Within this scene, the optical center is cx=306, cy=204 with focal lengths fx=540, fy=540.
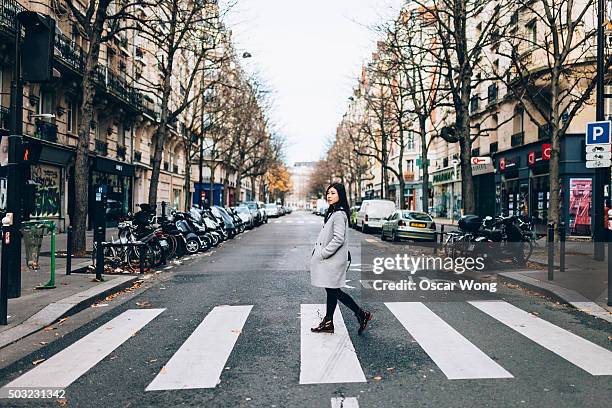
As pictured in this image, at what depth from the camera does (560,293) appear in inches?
340

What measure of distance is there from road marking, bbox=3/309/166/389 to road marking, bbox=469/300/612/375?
4.61 meters

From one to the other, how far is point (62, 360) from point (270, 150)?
49.8 metres

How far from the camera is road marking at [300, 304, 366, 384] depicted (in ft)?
15.2

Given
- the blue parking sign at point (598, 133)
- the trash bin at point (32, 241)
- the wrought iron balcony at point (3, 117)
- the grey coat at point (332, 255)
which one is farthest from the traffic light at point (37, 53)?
the wrought iron balcony at point (3, 117)

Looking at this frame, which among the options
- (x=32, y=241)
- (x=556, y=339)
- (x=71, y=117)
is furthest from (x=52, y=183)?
(x=556, y=339)

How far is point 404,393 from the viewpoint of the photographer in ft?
14.0

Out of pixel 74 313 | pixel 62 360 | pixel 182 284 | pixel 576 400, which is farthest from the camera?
pixel 182 284

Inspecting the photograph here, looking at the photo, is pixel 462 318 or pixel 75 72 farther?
pixel 75 72

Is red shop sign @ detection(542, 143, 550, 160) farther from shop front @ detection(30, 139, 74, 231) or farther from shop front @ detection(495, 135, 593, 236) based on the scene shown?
shop front @ detection(30, 139, 74, 231)

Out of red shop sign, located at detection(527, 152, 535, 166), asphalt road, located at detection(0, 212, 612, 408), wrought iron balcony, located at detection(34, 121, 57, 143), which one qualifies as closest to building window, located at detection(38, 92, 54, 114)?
wrought iron balcony, located at detection(34, 121, 57, 143)

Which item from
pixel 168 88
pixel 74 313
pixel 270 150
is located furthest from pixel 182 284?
pixel 270 150

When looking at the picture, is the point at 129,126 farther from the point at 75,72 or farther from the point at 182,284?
the point at 182,284

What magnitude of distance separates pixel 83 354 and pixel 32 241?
6234mm

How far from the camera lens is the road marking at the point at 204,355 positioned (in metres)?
4.56
